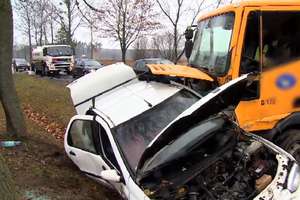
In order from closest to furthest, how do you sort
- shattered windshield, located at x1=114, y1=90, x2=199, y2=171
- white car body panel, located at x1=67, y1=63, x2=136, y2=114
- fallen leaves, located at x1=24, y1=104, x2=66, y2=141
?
shattered windshield, located at x1=114, y1=90, x2=199, y2=171, white car body panel, located at x1=67, y1=63, x2=136, y2=114, fallen leaves, located at x1=24, y1=104, x2=66, y2=141

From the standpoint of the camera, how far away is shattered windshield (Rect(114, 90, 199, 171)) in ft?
18.4

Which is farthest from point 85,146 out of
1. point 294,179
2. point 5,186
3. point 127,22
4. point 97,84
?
point 127,22

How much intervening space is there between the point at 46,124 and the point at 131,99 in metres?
7.34

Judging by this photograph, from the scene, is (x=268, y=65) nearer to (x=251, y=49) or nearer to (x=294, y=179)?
(x=251, y=49)

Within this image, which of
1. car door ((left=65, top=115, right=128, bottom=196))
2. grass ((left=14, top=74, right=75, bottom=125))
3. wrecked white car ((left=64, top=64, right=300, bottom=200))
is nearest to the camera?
wrecked white car ((left=64, top=64, right=300, bottom=200))

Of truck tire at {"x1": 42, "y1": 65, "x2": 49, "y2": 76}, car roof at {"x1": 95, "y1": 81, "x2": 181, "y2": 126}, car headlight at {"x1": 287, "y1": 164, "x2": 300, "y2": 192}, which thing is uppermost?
car roof at {"x1": 95, "y1": 81, "x2": 181, "y2": 126}

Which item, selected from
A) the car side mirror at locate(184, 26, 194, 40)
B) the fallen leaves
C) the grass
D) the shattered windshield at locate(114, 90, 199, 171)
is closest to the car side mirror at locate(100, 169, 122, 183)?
the shattered windshield at locate(114, 90, 199, 171)

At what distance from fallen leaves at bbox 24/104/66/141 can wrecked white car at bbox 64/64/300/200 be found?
522 centimetres

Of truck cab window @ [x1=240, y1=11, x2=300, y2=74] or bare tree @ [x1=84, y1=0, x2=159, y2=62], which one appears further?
bare tree @ [x1=84, y1=0, x2=159, y2=62]

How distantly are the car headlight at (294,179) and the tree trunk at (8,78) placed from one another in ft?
18.0

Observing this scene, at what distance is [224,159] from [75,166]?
137 inches

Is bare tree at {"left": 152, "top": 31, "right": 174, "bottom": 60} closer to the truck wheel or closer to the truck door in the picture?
the truck door

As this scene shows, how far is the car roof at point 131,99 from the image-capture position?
6207 millimetres

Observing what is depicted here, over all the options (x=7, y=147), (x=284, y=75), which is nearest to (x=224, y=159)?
(x=284, y=75)
